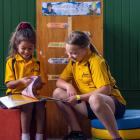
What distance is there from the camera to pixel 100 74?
13.9ft

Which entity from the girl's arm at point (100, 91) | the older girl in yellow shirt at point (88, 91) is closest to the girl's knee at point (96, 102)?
the older girl in yellow shirt at point (88, 91)

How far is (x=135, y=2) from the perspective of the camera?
229 inches

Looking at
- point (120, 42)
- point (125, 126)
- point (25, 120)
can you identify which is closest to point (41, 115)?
point (25, 120)

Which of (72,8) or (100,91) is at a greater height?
(72,8)

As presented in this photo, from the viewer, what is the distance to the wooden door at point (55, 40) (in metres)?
4.95

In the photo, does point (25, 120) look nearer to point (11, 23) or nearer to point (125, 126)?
point (125, 126)

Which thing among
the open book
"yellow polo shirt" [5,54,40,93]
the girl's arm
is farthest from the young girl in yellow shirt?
the girl's arm

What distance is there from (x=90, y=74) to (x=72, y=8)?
94cm

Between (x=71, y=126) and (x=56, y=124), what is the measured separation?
0.65 m

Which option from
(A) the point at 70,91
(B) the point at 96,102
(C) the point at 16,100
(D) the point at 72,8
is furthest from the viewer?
(D) the point at 72,8

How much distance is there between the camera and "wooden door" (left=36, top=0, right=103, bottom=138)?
4.95m

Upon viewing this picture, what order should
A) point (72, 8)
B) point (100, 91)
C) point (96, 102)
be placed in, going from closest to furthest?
point (96, 102)
point (100, 91)
point (72, 8)

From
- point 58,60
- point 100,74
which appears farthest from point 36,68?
point 100,74

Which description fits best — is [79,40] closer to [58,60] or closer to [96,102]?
[96,102]
